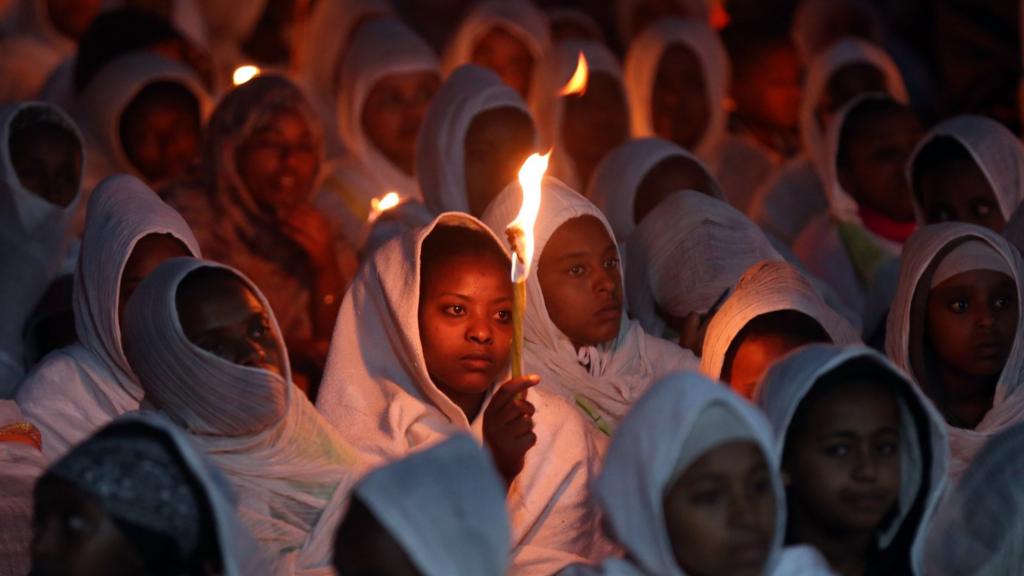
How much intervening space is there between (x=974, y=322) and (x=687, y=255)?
4.01 feet

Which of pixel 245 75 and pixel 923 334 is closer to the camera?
pixel 923 334

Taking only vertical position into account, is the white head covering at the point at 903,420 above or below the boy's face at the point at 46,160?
below

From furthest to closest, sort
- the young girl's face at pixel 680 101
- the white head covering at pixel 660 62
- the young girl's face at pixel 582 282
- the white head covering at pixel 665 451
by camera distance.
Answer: the white head covering at pixel 660 62, the young girl's face at pixel 680 101, the young girl's face at pixel 582 282, the white head covering at pixel 665 451

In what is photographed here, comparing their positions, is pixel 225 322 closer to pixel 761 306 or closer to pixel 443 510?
pixel 443 510

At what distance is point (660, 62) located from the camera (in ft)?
35.1

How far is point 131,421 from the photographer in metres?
4.64

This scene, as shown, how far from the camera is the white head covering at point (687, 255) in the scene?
7375 mm

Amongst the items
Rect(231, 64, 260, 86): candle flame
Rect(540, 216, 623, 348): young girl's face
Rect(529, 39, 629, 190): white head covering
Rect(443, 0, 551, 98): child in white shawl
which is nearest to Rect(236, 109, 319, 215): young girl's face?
Rect(231, 64, 260, 86): candle flame

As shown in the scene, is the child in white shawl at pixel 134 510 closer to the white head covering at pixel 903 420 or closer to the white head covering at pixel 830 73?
the white head covering at pixel 903 420

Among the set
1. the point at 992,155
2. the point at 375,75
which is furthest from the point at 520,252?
the point at 375,75

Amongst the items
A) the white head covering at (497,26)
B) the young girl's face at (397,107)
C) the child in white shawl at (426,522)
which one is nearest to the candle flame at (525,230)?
the child in white shawl at (426,522)

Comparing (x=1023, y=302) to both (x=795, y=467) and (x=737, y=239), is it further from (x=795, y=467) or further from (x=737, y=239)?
(x=795, y=467)

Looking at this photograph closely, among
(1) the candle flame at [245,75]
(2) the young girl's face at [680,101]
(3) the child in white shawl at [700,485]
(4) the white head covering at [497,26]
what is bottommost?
(3) the child in white shawl at [700,485]

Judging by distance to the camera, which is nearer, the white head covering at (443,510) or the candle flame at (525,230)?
the white head covering at (443,510)
